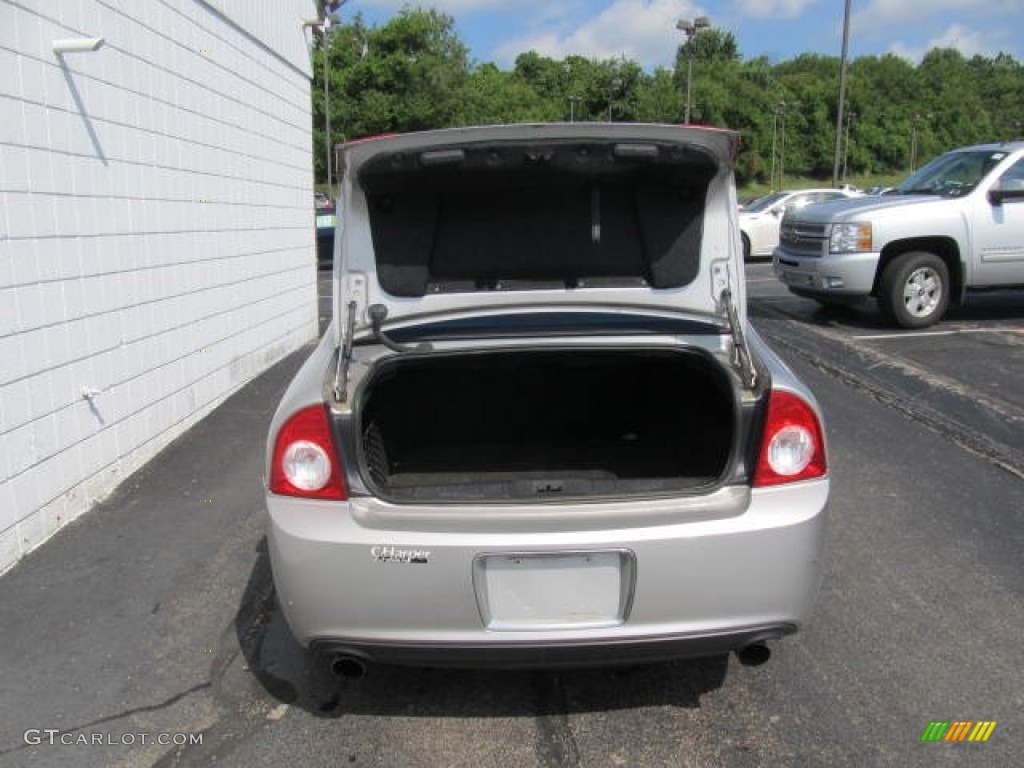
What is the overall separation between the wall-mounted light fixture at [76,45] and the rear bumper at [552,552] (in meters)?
3.28

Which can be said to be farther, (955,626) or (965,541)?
(965,541)

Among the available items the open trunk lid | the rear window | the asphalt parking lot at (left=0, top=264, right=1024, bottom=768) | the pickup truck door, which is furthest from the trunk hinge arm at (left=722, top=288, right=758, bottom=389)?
the pickup truck door

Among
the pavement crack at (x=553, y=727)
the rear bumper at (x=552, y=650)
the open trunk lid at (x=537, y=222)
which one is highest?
the open trunk lid at (x=537, y=222)

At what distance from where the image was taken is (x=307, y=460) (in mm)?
2625

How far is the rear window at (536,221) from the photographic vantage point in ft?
9.69

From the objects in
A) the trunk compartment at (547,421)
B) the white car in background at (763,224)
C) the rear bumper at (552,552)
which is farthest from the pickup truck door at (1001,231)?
the white car in background at (763,224)

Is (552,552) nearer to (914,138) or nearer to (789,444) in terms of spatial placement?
(789,444)

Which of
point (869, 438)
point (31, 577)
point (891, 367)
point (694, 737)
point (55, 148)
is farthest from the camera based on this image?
point (891, 367)

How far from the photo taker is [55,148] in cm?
455

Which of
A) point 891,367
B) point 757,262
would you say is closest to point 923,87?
point 757,262

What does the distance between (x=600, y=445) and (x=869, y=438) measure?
294 cm

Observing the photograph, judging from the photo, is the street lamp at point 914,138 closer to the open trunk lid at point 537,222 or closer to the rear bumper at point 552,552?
the open trunk lid at point 537,222

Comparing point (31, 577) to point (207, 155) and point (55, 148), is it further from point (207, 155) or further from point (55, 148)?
point (207, 155)

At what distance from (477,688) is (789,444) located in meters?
1.35
